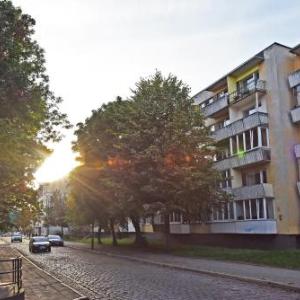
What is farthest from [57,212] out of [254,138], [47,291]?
[47,291]

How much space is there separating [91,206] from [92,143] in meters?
5.81

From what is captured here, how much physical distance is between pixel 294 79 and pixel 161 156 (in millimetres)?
10749

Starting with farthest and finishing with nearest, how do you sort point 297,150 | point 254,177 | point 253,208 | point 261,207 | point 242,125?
1. point 254,177
2. point 242,125
3. point 253,208
4. point 261,207
5. point 297,150

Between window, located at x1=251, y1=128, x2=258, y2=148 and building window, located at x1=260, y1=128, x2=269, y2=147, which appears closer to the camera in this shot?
building window, located at x1=260, y1=128, x2=269, y2=147

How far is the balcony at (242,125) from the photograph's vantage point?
35312 mm

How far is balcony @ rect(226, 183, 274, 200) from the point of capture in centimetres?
3450

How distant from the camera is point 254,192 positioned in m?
35.3

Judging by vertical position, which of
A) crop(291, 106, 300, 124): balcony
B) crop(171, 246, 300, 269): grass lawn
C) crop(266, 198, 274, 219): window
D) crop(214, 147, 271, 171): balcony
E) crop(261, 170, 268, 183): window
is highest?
crop(291, 106, 300, 124): balcony

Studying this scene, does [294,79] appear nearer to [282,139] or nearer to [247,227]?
[282,139]

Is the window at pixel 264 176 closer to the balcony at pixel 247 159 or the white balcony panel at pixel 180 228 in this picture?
the balcony at pixel 247 159

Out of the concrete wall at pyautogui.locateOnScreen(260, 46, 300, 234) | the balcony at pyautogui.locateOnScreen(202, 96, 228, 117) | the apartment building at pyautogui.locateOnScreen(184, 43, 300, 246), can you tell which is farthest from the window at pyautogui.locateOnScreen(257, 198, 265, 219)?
the balcony at pyautogui.locateOnScreen(202, 96, 228, 117)

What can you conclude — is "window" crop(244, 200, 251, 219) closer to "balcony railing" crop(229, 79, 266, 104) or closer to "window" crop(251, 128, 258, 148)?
"window" crop(251, 128, 258, 148)

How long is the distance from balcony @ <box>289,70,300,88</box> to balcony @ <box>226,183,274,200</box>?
23.7 ft

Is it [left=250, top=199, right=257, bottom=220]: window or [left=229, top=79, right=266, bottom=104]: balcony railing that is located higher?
[left=229, top=79, right=266, bottom=104]: balcony railing
